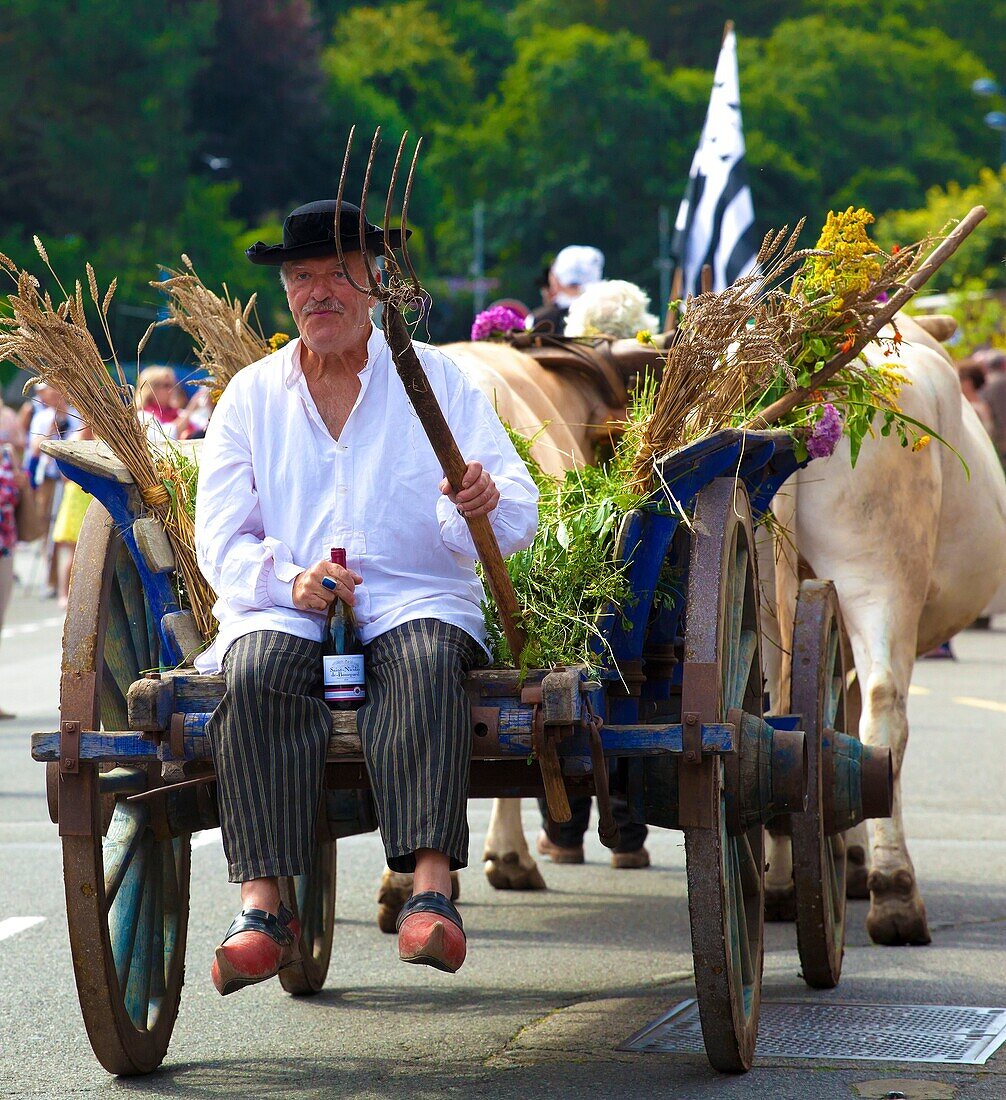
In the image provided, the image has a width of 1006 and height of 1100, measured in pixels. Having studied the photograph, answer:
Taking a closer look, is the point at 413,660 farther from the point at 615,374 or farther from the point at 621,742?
the point at 615,374

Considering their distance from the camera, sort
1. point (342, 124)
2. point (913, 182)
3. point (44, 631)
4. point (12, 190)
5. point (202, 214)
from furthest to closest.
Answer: point (913, 182) < point (342, 124) < point (202, 214) < point (12, 190) < point (44, 631)

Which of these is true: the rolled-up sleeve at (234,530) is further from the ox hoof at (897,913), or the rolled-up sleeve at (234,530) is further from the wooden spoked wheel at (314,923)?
the ox hoof at (897,913)

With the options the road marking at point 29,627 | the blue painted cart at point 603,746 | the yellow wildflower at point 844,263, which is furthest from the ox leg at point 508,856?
the road marking at point 29,627

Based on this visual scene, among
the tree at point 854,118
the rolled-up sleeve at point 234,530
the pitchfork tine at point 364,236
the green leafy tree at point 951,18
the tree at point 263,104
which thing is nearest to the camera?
the pitchfork tine at point 364,236

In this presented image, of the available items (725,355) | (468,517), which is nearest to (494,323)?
(725,355)

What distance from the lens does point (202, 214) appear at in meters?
61.3

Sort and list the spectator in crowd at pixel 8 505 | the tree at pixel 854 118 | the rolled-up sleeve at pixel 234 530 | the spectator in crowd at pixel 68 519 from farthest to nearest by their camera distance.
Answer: the tree at pixel 854 118
the spectator in crowd at pixel 68 519
the spectator in crowd at pixel 8 505
the rolled-up sleeve at pixel 234 530

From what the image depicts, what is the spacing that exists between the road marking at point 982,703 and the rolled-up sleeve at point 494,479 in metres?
8.20

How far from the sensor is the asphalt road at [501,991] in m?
4.41

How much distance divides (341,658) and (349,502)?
0.41 meters

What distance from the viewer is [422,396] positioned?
12.8ft

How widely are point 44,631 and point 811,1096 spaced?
13959 mm

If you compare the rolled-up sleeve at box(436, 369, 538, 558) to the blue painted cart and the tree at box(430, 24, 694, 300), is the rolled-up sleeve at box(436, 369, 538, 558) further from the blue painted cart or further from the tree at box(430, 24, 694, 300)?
the tree at box(430, 24, 694, 300)

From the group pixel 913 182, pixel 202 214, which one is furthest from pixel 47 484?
pixel 913 182
